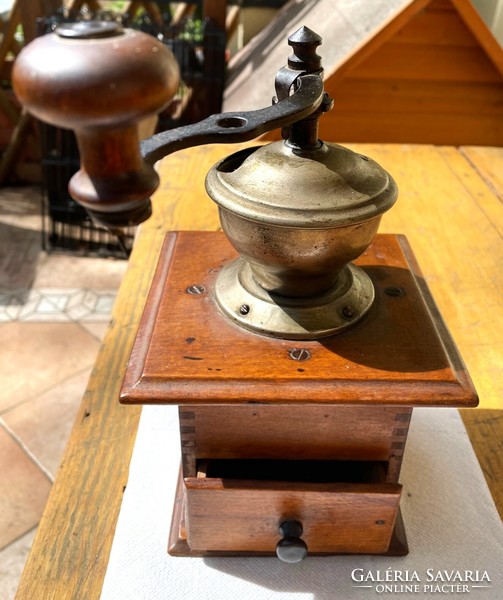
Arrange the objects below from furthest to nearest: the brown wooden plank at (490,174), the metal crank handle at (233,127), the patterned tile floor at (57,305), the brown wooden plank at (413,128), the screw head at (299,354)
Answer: the patterned tile floor at (57,305) < the brown wooden plank at (413,128) < the brown wooden plank at (490,174) < the screw head at (299,354) < the metal crank handle at (233,127)

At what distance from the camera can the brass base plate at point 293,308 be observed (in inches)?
27.3

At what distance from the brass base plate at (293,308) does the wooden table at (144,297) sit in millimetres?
320

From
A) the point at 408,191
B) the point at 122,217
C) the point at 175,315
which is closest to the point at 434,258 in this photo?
the point at 408,191

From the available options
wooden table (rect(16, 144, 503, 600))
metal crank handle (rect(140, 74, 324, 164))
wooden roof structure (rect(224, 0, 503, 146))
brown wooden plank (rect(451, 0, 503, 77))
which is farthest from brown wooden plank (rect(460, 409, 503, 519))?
brown wooden plank (rect(451, 0, 503, 77))

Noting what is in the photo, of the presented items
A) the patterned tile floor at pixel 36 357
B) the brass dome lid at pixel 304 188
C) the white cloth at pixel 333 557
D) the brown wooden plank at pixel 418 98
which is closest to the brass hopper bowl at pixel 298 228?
the brass dome lid at pixel 304 188

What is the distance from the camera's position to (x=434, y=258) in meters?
1.25

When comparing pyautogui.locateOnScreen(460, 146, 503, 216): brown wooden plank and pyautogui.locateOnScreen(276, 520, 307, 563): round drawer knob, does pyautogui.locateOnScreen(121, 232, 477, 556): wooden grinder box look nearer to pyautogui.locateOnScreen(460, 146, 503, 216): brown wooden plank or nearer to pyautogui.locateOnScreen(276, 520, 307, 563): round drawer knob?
pyautogui.locateOnScreen(276, 520, 307, 563): round drawer knob

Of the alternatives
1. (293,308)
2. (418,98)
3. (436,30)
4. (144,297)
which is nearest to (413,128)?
(418,98)

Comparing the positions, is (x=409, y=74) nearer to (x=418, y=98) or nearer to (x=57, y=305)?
(x=418, y=98)

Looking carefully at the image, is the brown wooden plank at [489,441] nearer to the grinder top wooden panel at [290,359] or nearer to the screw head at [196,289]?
the grinder top wooden panel at [290,359]

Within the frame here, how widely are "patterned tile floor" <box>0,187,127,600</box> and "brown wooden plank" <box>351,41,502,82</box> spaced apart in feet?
4.06

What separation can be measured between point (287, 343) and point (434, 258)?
2.19 ft

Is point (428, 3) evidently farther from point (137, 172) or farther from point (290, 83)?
point (137, 172)

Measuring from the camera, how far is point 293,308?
0.71 meters
